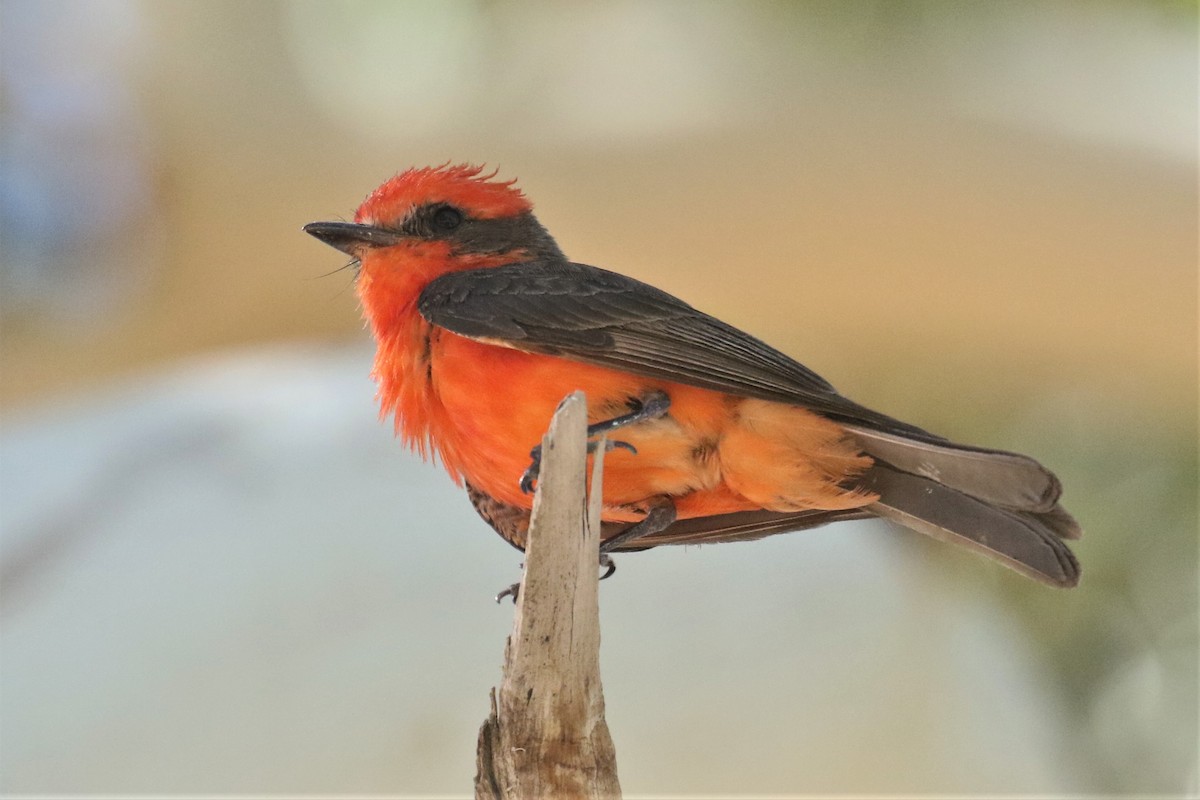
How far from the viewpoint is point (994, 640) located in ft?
25.3

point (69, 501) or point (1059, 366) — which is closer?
point (69, 501)

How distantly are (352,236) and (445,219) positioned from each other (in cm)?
31

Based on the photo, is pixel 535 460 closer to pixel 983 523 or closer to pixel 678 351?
pixel 678 351

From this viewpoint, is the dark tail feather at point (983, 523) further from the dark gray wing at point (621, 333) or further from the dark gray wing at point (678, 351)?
the dark gray wing at point (621, 333)

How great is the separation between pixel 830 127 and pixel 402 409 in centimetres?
290

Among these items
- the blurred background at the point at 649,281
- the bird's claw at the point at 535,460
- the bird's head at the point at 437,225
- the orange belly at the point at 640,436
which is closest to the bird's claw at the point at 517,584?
the orange belly at the point at 640,436

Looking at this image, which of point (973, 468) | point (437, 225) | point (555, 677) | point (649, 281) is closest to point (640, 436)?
point (555, 677)

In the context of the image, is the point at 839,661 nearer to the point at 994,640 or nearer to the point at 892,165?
the point at 994,640

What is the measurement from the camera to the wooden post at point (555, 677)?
286 cm

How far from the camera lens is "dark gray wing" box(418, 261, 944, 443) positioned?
3.22m

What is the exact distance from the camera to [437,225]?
12.3ft

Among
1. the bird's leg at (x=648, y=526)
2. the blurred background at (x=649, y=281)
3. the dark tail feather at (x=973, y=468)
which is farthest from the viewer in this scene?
the blurred background at (x=649, y=281)

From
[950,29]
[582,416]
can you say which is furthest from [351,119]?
[582,416]

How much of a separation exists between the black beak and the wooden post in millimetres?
1066
